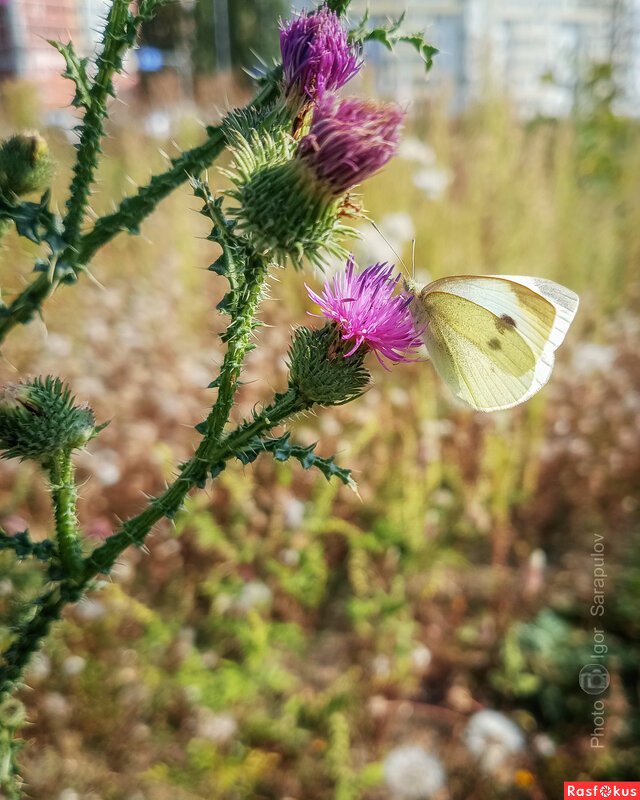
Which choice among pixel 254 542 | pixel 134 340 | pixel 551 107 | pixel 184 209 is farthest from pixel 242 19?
pixel 254 542

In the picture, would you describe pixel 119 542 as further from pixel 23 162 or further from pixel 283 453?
pixel 23 162

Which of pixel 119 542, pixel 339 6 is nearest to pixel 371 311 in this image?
pixel 339 6

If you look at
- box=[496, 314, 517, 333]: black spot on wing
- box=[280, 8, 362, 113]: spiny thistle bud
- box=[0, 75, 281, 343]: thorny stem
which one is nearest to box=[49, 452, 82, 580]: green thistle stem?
box=[0, 75, 281, 343]: thorny stem

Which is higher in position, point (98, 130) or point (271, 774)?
point (98, 130)

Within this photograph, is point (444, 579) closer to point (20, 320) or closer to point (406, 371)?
point (406, 371)

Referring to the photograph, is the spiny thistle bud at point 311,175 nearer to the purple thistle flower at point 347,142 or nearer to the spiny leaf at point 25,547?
the purple thistle flower at point 347,142

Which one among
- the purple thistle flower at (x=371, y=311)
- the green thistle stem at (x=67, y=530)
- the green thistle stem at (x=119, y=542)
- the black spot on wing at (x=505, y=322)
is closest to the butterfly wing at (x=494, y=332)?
the black spot on wing at (x=505, y=322)

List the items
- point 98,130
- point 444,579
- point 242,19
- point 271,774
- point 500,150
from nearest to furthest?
point 98,130
point 271,774
point 444,579
point 500,150
point 242,19
